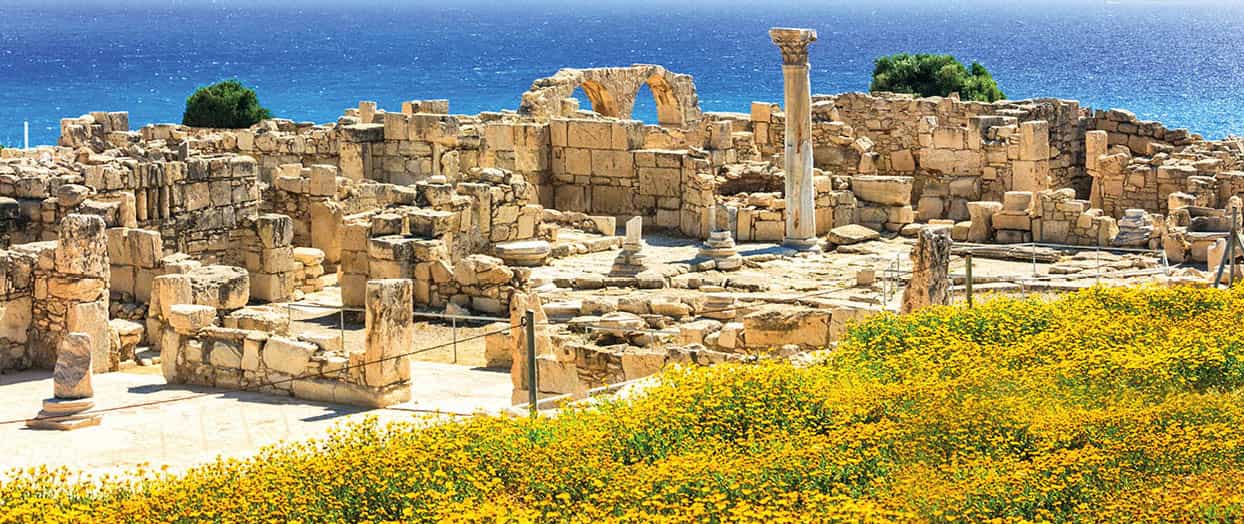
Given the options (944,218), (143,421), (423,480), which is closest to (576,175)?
(944,218)

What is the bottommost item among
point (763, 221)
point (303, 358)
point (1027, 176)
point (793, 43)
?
point (303, 358)

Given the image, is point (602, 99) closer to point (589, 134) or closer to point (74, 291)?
point (589, 134)

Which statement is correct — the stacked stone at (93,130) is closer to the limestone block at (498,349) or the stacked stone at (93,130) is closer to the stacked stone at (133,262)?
the stacked stone at (133,262)

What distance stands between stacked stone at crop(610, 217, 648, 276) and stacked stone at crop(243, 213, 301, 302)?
4490 millimetres

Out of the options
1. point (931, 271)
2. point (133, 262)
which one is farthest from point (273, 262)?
point (931, 271)

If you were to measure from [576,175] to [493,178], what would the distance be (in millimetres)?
4473

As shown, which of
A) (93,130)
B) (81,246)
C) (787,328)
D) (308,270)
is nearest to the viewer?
(787,328)

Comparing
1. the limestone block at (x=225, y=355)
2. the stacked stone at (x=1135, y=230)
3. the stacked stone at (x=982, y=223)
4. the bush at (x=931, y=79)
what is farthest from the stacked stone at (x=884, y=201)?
the bush at (x=931, y=79)

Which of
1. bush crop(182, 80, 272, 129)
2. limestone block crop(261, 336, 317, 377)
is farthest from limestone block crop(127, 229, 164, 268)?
bush crop(182, 80, 272, 129)

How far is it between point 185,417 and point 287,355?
1344mm

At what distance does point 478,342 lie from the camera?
73.1ft

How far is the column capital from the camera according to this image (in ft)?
93.9

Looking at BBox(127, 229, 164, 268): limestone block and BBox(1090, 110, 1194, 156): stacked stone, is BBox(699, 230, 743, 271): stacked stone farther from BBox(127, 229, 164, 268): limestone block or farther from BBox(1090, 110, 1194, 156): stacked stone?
BBox(1090, 110, 1194, 156): stacked stone

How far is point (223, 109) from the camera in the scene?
60906mm
